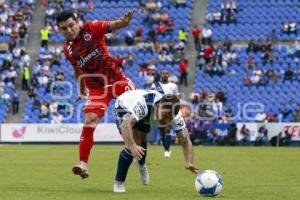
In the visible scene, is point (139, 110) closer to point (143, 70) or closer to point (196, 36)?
point (143, 70)

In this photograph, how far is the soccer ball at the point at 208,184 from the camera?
10.4 meters

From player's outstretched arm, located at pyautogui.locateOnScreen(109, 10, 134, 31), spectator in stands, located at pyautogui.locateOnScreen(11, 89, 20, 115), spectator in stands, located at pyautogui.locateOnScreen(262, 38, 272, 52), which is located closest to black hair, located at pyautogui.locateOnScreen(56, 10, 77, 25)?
player's outstretched arm, located at pyautogui.locateOnScreen(109, 10, 134, 31)

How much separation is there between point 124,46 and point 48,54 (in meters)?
4.83

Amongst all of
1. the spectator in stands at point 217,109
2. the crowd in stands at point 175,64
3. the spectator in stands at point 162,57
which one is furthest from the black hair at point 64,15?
the spectator in stands at point 162,57

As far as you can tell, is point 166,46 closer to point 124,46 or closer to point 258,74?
point 124,46

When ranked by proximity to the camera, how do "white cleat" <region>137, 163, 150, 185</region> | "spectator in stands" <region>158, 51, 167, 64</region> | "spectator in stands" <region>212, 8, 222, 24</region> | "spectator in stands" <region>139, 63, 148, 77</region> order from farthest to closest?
"spectator in stands" <region>212, 8, 222, 24</region>
"spectator in stands" <region>158, 51, 167, 64</region>
"spectator in stands" <region>139, 63, 148, 77</region>
"white cleat" <region>137, 163, 150, 185</region>

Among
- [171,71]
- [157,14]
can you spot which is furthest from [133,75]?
[157,14]

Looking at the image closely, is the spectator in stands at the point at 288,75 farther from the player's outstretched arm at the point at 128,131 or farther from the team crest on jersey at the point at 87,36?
the player's outstretched arm at the point at 128,131

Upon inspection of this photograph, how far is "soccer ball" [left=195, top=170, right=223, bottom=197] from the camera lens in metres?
10.4

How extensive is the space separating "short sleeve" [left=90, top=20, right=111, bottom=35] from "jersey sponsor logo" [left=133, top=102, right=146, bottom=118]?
211cm

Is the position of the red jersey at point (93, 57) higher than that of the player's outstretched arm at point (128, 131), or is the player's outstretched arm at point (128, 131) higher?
the red jersey at point (93, 57)

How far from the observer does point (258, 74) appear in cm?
4078

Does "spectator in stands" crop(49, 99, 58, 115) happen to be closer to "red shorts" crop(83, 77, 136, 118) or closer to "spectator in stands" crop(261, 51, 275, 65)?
"spectator in stands" crop(261, 51, 275, 65)

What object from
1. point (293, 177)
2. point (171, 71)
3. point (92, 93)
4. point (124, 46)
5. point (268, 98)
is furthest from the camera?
point (124, 46)
